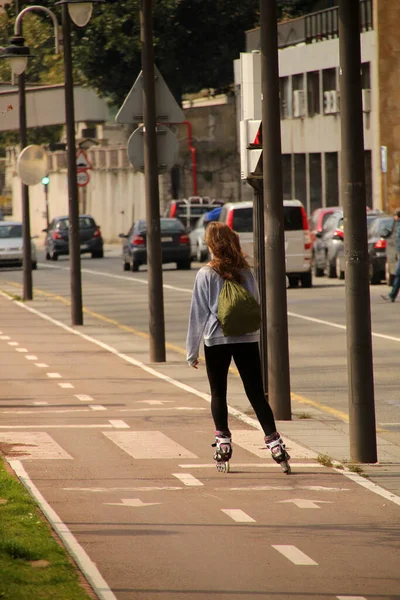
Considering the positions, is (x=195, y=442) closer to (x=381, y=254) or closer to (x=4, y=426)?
(x=4, y=426)

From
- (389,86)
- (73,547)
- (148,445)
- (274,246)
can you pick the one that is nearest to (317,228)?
(389,86)

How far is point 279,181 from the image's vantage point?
13.2 m

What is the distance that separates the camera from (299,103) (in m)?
59.9

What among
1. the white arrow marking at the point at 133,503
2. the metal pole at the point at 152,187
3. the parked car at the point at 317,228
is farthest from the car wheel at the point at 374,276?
the white arrow marking at the point at 133,503

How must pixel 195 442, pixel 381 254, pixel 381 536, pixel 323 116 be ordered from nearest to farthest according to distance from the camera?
pixel 381 536 → pixel 195 442 → pixel 381 254 → pixel 323 116

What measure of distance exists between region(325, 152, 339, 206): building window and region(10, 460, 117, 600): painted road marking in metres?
48.0

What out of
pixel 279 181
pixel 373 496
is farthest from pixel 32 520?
pixel 279 181

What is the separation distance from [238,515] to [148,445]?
3015 mm

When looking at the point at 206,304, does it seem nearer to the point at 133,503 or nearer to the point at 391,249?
the point at 133,503

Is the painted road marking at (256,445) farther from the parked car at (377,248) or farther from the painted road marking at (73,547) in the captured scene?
the parked car at (377,248)

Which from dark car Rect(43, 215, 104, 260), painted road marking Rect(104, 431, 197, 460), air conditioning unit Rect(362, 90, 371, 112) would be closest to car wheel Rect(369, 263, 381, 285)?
air conditioning unit Rect(362, 90, 371, 112)

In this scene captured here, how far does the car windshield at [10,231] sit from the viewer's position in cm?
4872

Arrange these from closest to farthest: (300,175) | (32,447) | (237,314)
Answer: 1. (237,314)
2. (32,447)
3. (300,175)

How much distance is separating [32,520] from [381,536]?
184 cm
